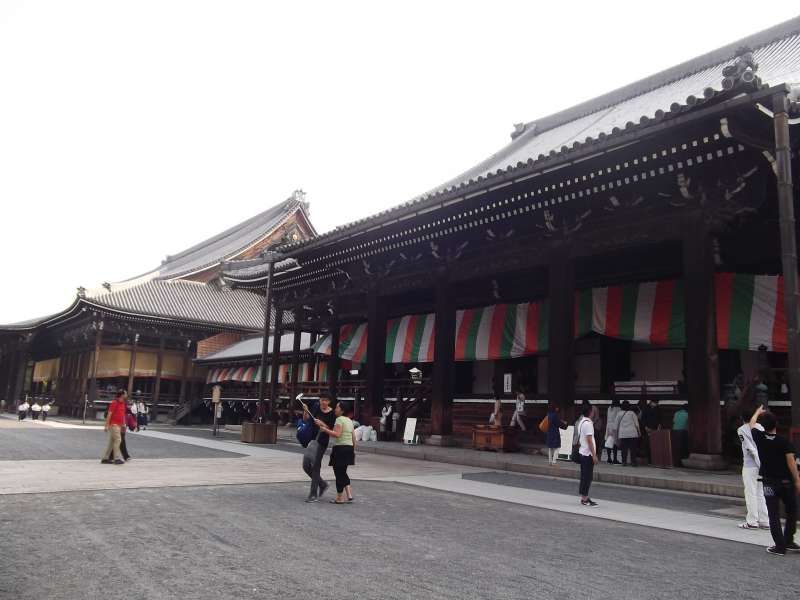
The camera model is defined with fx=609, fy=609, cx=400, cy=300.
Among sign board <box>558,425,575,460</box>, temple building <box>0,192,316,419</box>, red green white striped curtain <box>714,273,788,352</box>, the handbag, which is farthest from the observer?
temple building <box>0,192,316,419</box>

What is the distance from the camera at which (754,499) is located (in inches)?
289

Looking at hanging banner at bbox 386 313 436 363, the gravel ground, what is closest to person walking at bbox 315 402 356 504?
the gravel ground

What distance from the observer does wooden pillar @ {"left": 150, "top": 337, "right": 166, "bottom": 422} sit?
121ft

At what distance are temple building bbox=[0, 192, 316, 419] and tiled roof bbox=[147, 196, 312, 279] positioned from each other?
13cm

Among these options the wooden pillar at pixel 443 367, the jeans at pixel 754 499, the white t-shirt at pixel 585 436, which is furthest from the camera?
the wooden pillar at pixel 443 367

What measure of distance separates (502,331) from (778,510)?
13040mm

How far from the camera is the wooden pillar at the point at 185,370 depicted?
38.4 metres

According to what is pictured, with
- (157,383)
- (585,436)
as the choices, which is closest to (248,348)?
(157,383)

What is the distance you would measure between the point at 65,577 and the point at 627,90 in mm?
23186

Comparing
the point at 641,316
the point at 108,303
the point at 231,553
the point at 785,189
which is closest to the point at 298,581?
the point at 231,553

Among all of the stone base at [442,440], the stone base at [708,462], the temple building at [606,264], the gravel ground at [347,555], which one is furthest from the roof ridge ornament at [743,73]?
the stone base at [442,440]

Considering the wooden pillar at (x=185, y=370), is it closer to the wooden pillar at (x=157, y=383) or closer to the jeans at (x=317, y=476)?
the wooden pillar at (x=157, y=383)

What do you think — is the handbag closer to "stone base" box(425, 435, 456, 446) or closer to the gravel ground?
the gravel ground

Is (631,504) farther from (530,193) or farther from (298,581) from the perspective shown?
(530,193)
